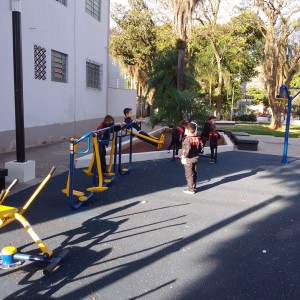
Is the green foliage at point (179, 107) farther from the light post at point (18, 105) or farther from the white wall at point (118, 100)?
the light post at point (18, 105)

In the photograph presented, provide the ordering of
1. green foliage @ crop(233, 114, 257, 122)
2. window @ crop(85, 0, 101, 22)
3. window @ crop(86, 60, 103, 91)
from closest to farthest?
window @ crop(85, 0, 101, 22), window @ crop(86, 60, 103, 91), green foliage @ crop(233, 114, 257, 122)

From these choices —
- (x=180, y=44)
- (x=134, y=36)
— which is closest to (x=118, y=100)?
(x=180, y=44)

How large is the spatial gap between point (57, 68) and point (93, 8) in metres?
4.46

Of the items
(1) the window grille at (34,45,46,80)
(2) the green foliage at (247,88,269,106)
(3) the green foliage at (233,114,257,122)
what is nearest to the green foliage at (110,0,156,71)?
(3) the green foliage at (233,114,257,122)

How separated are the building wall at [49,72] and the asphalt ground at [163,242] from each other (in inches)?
159

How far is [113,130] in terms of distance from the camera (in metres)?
6.96

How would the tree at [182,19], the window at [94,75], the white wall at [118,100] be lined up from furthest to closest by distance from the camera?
the white wall at [118,100], the window at [94,75], the tree at [182,19]

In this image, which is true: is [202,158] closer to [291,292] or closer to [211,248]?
[211,248]

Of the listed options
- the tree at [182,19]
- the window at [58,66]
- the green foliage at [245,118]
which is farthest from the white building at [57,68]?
the green foliage at [245,118]

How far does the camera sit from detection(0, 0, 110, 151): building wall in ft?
31.2

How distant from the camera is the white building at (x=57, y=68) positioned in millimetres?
9609

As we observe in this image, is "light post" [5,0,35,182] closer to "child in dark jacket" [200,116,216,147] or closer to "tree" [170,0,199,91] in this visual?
"child in dark jacket" [200,116,216,147]

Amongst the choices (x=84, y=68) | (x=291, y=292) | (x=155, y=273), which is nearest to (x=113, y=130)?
(x=155, y=273)

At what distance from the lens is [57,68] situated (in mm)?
12344
